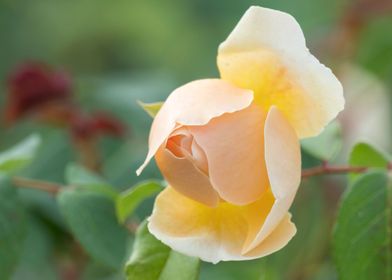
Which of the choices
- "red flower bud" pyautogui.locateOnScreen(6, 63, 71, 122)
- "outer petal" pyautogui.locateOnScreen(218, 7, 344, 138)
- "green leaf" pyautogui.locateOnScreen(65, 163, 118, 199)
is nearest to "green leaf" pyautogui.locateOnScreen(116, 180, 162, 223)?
"green leaf" pyautogui.locateOnScreen(65, 163, 118, 199)

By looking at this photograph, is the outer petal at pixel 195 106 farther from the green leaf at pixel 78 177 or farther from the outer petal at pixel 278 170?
the green leaf at pixel 78 177

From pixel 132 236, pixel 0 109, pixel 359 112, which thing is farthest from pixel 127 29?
pixel 132 236

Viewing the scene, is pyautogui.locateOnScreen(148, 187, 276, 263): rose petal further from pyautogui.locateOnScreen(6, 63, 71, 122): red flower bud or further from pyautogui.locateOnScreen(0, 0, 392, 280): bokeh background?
pyautogui.locateOnScreen(6, 63, 71, 122): red flower bud

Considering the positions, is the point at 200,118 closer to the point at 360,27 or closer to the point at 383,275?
the point at 383,275

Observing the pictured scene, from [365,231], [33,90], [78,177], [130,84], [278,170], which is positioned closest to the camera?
[278,170]

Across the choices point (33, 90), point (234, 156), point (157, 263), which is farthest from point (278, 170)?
point (33, 90)

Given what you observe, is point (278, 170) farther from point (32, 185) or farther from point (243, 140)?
point (32, 185)

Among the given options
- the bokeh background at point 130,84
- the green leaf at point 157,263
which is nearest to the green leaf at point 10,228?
the bokeh background at point 130,84
